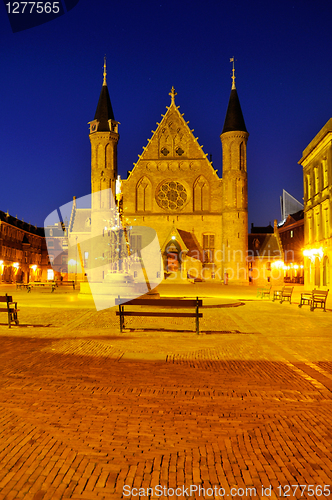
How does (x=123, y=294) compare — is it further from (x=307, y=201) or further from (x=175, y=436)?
(x=307, y=201)

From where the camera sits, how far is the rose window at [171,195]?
54562mm

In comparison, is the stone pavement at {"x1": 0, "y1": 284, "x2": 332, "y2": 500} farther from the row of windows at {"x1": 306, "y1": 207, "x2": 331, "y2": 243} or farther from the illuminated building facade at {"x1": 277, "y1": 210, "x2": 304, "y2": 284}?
the illuminated building facade at {"x1": 277, "y1": 210, "x2": 304, "y2": 284}

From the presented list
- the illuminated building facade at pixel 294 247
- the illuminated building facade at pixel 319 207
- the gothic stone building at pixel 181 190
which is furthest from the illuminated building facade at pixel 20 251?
the illuminated building facade at pixel 319 207

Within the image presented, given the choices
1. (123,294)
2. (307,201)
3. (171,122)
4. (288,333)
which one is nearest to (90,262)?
(171,122)

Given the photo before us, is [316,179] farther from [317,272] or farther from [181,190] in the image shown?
[181,190]

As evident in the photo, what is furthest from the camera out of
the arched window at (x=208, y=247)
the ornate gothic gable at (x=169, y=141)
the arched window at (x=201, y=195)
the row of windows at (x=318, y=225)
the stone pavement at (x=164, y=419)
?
the ornate gothic gable at (x=169, y=141)

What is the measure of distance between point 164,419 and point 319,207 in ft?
102

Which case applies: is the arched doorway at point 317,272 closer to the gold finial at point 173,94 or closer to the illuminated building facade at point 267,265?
the illuminated building facade at point 267,265

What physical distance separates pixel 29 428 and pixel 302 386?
4.28m

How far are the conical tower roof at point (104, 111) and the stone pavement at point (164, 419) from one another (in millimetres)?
48195

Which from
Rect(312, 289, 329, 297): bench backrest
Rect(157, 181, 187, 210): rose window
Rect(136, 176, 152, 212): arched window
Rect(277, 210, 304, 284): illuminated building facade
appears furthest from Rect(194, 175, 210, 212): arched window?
Rect(312, 289, 329, 297): bench backrest

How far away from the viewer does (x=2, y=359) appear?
8.40 metres

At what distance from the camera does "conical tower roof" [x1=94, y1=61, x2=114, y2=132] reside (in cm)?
5462

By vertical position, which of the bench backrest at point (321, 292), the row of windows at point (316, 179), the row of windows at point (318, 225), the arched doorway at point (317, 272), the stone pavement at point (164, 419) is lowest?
the stone pavement at point (164, 419)
